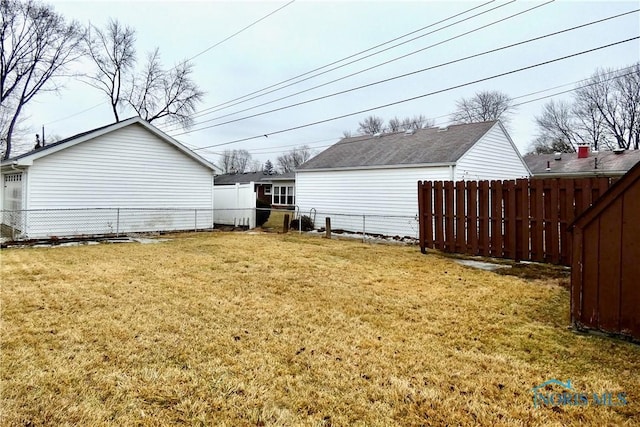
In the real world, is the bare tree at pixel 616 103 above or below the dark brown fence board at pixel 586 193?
above

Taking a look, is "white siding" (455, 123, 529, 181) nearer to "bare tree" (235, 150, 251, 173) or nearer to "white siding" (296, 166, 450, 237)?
"white siding" (296, 166, 450, 237)

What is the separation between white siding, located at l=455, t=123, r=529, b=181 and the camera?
1387 cm

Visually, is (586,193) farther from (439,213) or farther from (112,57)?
(112,57)

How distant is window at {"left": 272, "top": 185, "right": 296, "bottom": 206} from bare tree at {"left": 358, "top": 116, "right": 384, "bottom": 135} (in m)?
23.1

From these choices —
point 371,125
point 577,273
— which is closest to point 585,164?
point 577,273

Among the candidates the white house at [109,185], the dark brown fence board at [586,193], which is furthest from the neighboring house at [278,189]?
the dark brown fence board at [586,193]

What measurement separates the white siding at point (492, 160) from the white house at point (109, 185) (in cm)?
1050

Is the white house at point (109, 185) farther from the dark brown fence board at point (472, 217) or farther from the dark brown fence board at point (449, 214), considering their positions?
the dark brown fence board at point (472, 217)

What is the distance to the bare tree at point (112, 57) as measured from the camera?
27.0 m

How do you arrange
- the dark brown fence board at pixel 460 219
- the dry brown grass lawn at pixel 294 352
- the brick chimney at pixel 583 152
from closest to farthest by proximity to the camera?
the dry brown grass lawn at pixel 294 352 → the dark brown fence board at pixel 460 219 → the brick chimney at pixel 583 152

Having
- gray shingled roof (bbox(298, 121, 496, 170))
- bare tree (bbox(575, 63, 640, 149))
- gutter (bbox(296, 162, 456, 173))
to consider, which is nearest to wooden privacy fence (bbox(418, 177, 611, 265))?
gutter (bbox(296, 162, 456, 173))

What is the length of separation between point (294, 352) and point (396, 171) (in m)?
12.4

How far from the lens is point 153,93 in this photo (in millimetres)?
29500

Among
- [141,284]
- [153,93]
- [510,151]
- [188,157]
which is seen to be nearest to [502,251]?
[141,284]
